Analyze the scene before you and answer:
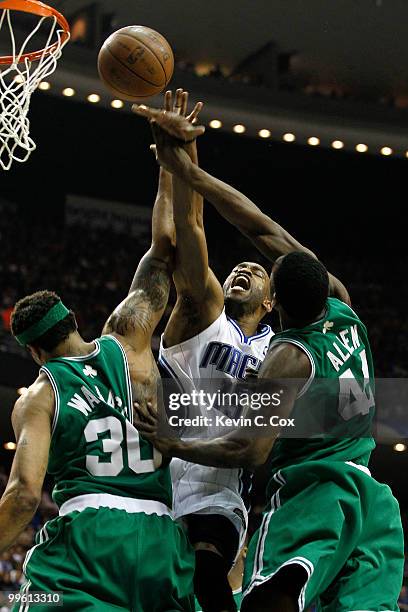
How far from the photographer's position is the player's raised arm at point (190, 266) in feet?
15.2

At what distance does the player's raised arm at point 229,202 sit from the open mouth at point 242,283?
0.87 metres

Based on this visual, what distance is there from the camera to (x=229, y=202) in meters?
4.34

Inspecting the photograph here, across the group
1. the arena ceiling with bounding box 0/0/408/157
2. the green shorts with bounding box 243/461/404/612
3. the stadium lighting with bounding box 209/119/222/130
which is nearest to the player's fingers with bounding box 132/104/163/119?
the green shorts with bounding box 243/461/404/612

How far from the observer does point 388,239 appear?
19297mm

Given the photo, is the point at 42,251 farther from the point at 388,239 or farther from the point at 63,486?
the point at 63,486

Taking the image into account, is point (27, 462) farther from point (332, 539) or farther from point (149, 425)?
point (332, 539)

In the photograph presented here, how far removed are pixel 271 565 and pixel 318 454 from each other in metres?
0.46

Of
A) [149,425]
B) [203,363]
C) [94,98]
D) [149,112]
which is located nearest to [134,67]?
[149,112]

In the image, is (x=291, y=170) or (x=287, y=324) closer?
(x=287, y=324)

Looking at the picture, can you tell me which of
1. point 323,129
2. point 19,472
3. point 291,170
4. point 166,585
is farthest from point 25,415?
point 291,170

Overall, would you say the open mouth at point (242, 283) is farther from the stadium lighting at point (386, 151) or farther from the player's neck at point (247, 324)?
the stadium lighting at point (386, 151)

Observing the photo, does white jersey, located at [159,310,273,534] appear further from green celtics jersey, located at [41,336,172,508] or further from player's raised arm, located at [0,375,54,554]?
player's raised arm, located at [0,375,54,554]

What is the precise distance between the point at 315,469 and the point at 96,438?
0.83m

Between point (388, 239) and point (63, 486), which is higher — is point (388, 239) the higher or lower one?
the lower one
